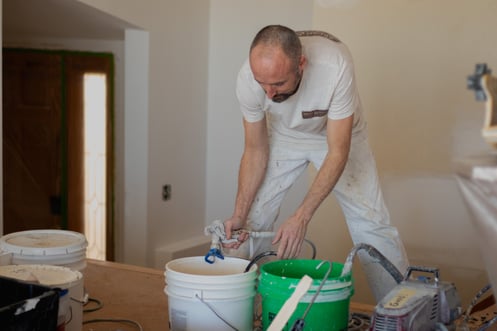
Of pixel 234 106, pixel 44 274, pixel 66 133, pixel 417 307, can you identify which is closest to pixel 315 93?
pixel 417 307

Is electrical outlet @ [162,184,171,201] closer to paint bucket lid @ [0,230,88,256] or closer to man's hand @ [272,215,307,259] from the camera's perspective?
paint bucket lid @ [0,230,88,256]

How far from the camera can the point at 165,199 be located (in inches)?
185

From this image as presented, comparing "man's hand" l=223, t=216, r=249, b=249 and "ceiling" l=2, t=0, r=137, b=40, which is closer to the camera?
"man's hand" l=223, t=216, r=249, b=249

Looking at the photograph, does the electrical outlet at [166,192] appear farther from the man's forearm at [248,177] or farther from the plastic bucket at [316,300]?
the plastic bucket at [316,300]

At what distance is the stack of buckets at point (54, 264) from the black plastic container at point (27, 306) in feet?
0.36

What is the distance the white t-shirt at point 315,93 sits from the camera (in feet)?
8.68

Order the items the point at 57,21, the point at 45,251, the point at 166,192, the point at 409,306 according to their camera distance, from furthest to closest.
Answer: the point at 166,192 < the point at 57,21 < the point at 45,251 < the point at 409,306

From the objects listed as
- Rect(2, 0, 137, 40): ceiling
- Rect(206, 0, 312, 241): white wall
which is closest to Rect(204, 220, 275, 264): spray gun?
Rect(2, 0, 137, 40): ceiling

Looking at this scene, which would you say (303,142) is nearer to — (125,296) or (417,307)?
(125,296)

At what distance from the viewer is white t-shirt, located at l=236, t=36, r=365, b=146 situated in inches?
104

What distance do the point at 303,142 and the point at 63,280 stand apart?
132cm

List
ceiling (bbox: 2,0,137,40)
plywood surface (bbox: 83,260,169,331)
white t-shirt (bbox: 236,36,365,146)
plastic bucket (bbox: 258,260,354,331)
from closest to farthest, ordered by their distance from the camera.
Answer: plastic bucket (bbox: 258,260,354,331) < plywood surface (bbox: 83,260,169,331) < white t-shirt (bbox: 236,36,365,146) < ceiling (bbox: 2,0,137,40)

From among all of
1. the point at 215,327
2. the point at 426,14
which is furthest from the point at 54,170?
the point at 215,327

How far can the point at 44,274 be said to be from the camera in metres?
2.13
